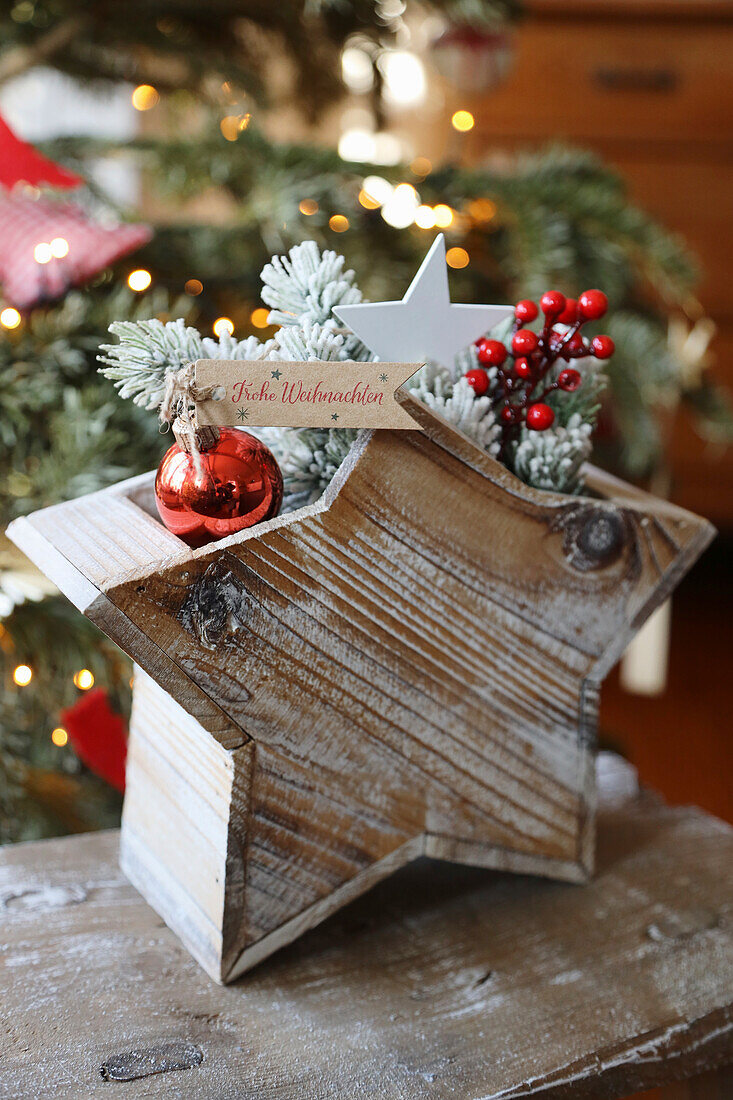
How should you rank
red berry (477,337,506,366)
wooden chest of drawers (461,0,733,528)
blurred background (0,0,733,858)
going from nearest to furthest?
red berry (477,337,506,366) < blurred background (0,0,733,858) < wooden chest of drawers (461,0,733,528)

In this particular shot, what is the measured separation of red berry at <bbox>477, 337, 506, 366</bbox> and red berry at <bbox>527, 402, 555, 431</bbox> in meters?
0.03

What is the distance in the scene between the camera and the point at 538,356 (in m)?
0.55

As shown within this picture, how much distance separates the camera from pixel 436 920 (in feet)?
1.87

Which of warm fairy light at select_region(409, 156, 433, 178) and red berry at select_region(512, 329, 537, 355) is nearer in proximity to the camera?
red berry at select_region(512, 329, 537, 355)

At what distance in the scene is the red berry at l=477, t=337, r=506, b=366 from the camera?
21.0 inches

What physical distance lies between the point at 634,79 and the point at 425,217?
1291mm

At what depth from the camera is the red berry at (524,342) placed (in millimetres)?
524

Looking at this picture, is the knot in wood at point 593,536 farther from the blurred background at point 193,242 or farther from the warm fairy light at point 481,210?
the warm fairy light at point 481,210

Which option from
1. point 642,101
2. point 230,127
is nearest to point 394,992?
point 230,127

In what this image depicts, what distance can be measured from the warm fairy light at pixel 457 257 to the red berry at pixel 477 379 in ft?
1.31

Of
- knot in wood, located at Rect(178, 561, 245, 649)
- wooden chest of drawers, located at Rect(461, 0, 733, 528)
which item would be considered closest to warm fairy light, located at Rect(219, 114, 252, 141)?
knot in wood, located at Rect(178, 561, 245, 649)

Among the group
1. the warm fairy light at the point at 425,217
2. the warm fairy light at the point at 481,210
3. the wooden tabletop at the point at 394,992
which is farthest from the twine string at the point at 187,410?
the warm fairy light at the point at 481,210

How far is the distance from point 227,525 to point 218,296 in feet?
1.49

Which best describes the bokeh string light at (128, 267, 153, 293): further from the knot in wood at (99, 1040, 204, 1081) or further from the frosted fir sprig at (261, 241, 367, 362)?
the knot in wood at (99, 1040, 204, 1081)
